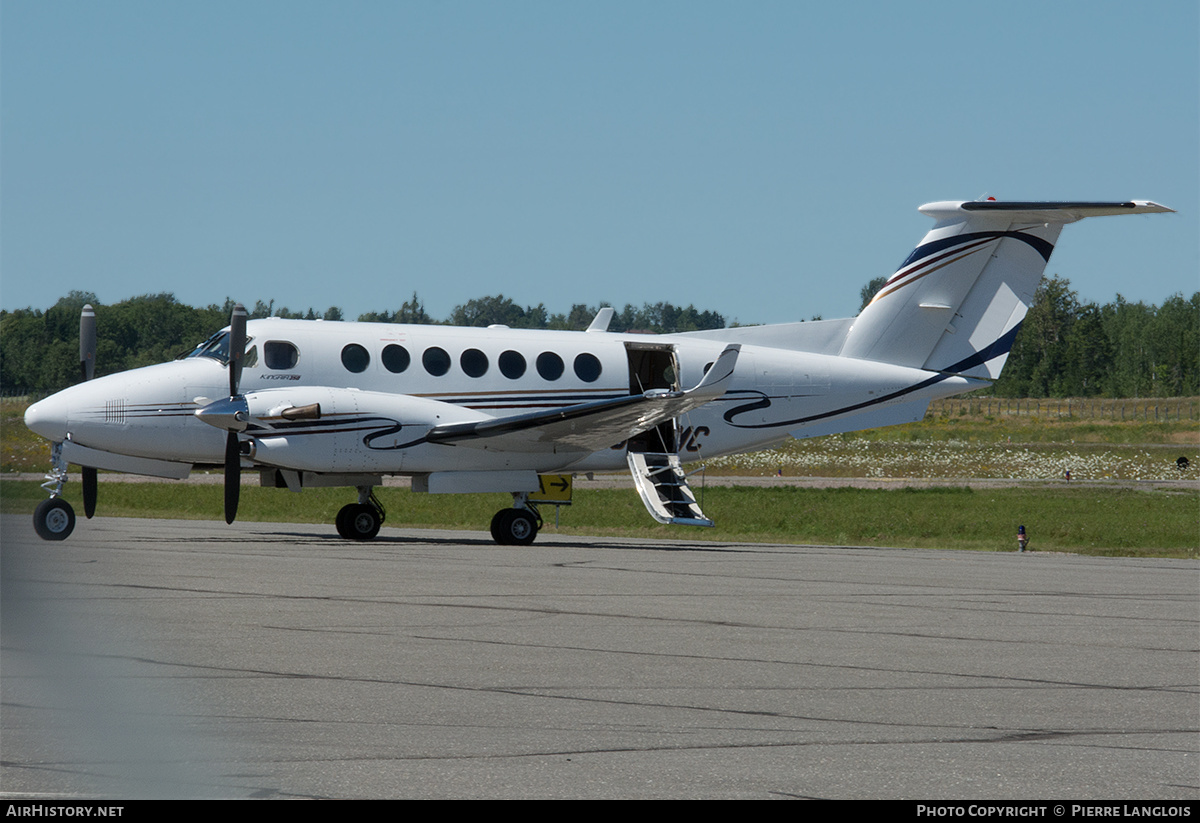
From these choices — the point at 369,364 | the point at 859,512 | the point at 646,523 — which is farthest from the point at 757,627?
the point at 859,512

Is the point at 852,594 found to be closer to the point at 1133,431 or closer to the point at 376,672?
the point at 376,672

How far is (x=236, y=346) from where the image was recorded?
1903 cm

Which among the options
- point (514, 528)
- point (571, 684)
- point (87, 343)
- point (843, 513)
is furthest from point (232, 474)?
point (843, 513)

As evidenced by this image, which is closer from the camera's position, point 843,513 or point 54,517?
point 54,517

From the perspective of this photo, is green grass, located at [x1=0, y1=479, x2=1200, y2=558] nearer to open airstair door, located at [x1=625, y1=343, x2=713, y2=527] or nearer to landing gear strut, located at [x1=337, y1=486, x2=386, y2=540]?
open airstair door, located at [x1=625, y1=343, x2=713, y2=527]

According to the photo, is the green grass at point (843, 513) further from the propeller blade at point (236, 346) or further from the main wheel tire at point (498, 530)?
the propeller blade at point (236, 346)

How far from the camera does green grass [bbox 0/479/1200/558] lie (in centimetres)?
2778

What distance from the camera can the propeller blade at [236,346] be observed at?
18.6 metres

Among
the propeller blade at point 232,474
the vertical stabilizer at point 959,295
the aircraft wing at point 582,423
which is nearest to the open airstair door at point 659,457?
the aircraft wing at point 582,423

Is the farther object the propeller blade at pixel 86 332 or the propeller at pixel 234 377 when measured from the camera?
the propeller at pixel 234 377

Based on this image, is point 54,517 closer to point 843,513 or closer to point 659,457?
point 659,457

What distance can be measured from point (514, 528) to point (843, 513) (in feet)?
49.4

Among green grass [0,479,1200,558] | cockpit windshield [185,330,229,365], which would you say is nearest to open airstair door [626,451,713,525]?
green grass [0,479,1200,558]

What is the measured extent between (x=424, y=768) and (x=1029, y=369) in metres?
130
